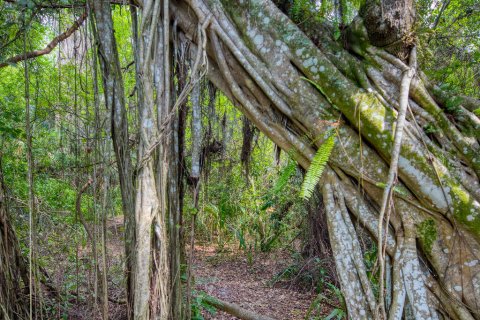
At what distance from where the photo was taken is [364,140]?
1827mm

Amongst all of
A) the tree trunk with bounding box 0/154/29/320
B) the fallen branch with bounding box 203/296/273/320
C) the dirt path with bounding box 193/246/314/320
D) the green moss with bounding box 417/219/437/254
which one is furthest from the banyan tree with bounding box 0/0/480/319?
the dirt path with bounding box 193/246/314/320

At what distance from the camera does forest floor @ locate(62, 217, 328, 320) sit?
3354mm

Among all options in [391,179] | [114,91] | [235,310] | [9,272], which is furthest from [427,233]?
[9,272]

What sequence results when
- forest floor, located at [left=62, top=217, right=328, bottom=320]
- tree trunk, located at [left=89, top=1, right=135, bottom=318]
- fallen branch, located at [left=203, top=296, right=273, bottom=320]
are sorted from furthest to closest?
forest floor, located at [left=62, top=217, right=328, bottom=320]
fallen branch, located at [left=203, top=296, right=273, bottom=320]
tree trunk, located at [left=89, top=1, right=135, bottom=318]

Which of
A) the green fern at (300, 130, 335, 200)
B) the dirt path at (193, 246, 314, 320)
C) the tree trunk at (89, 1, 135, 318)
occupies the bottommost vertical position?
the dirt path at (193, 246, 314, 320)

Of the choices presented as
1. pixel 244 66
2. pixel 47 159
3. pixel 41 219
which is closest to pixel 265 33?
pixel 244 66

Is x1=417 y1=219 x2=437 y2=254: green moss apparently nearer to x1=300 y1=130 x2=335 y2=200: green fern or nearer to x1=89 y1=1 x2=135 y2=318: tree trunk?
x1=300 y1=130 x2=335 y2=200: green fern

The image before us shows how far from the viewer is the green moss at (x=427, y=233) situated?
67.2 inches

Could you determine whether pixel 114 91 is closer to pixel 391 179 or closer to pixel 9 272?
pixel 9 272

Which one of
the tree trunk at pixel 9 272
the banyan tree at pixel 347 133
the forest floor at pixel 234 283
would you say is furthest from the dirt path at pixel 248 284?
the banyan tree at pixel 347 133

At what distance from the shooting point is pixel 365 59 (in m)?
2.00

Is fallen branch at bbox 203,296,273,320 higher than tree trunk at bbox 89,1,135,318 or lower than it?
lower

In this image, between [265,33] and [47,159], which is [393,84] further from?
[47,159]

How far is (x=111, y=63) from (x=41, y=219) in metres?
1.80
